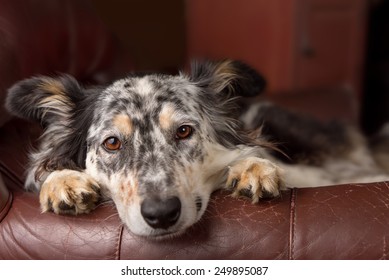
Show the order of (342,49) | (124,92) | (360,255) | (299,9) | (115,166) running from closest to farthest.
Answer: (360,255), (115,166), (124,92), (299,9), (342,49)

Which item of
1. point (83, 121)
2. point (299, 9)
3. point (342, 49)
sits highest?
point (83, 121)

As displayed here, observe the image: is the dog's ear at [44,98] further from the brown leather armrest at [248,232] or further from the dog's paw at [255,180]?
the dog's paw at [255,180]

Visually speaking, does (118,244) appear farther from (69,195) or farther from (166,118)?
(166,118)

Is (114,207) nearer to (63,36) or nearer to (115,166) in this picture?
(115,166)

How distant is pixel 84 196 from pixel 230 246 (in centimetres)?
45

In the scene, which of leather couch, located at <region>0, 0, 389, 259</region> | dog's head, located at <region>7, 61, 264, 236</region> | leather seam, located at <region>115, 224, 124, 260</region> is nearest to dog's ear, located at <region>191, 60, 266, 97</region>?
dog's head, located at <region>7, 61, 264, 236</region>

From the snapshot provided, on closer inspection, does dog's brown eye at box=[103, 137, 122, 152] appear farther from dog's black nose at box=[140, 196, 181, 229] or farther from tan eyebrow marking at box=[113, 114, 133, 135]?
dog's black nose at box=[140, 196, 181, 229]

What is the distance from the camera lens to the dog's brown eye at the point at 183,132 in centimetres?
183

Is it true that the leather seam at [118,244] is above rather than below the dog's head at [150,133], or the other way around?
below

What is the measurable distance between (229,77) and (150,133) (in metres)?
A: 0.44

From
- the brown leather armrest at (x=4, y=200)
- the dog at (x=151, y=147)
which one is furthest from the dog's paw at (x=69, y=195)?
the brown leather armrest at (x=4, y=200)

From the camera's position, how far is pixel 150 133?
1.77 metres
